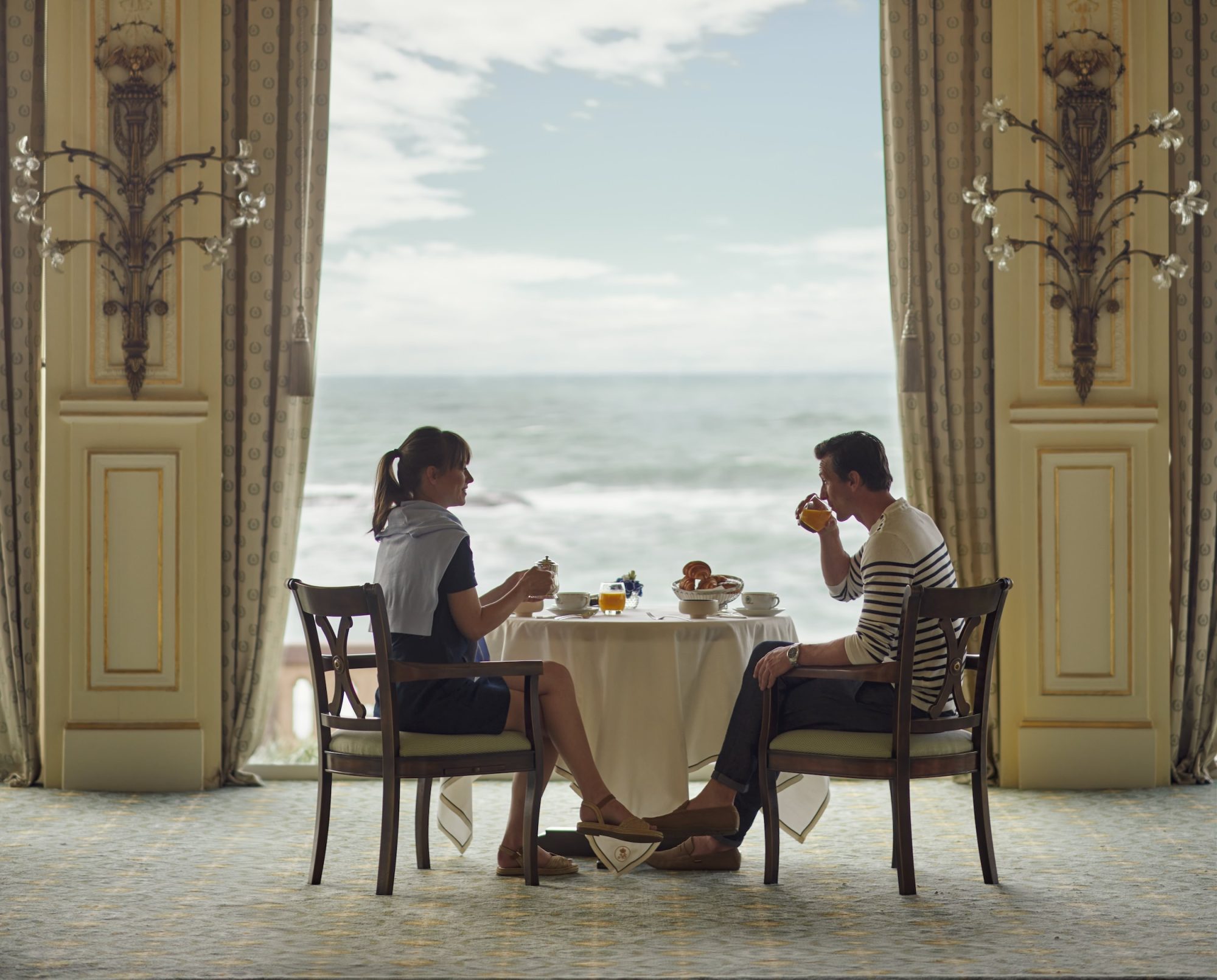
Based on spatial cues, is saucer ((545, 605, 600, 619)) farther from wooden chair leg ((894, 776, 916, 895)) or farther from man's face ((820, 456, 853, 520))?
wooden chair leg ((894, 776, 916, 895))

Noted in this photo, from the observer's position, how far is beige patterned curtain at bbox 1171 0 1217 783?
4.85 metres

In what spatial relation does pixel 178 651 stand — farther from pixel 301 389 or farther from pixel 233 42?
pixel 233 42

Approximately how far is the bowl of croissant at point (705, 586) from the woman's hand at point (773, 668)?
359 millimetres

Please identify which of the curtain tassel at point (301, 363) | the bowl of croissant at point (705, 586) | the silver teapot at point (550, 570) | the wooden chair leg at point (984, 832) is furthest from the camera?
the curtain tassel at point (301, 363)

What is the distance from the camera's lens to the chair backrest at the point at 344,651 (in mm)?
3287

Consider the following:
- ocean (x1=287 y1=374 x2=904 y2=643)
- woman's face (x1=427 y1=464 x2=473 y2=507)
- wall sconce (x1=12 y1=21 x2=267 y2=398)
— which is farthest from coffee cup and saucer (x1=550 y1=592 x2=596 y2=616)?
ocean (x1=287 y1=374 x2=904 y2=643)

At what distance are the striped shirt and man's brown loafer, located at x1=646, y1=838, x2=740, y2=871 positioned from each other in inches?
28.8

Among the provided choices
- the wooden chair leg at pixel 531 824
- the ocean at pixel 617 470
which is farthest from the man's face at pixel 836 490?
the ocean at pixel 617 470

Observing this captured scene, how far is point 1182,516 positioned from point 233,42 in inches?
158

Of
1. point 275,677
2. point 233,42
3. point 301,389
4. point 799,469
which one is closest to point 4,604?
point 275,677

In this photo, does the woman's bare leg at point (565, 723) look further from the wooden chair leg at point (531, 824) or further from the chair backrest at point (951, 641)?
the chair backrest at point (951, 641)

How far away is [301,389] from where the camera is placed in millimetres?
4637

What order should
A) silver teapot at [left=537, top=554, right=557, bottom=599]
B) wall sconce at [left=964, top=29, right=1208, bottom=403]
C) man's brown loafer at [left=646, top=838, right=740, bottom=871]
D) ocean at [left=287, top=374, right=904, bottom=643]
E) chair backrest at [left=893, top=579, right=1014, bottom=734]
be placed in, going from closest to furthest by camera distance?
chair backrest at [left=893, top=579, right=1014, bottom=734] → silver teapot at [left=537, top=554, right=557, bottom=599] → man's brown loafer at [left=646, top=838, right=740, bottom=871] → wall sconce at [left=964, top=29, right=1208, bottom=403] → ocean at [left=287, top=374, right=904, bottom=643]

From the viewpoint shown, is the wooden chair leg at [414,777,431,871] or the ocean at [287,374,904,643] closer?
the wooden chair leg at [414,777,431,871]
